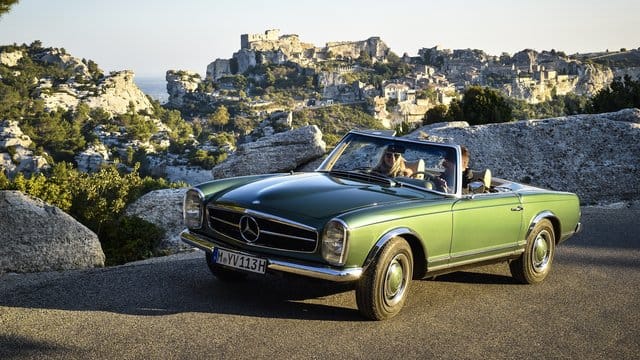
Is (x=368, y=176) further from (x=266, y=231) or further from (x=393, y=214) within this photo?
(x=266, y=231)

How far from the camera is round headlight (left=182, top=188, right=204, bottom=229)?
624 centimetres

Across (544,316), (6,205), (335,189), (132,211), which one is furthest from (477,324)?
(132,211)

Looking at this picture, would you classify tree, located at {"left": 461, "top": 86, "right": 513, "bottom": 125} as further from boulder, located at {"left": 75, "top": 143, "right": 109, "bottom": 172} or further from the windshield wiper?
boulder, located at {"left": 75, "top": 143, "right": 109, "bottom": 172}

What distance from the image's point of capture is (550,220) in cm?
761

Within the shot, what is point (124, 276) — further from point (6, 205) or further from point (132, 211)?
point (132, 211)

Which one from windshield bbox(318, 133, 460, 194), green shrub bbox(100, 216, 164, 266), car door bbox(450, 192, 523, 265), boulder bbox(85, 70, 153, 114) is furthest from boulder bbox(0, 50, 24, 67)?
car door bbox(450, 192, 523, 265)

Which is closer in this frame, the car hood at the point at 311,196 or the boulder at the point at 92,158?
the car hood at the point at 311,196

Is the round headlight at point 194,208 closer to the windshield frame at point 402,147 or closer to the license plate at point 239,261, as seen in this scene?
the license plate at point 239,261

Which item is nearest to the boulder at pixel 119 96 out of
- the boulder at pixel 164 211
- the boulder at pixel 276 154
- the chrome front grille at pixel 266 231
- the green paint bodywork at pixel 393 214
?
the boulder at pixel 276 154

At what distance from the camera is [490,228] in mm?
6613

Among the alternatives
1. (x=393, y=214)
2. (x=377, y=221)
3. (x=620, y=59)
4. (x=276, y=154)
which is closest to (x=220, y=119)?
(x=620, y=59)

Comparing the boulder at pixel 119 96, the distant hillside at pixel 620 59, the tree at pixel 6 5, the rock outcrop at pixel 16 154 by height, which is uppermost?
the distant hillside at pixel 620 59

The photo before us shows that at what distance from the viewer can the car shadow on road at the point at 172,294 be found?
5.80 metres

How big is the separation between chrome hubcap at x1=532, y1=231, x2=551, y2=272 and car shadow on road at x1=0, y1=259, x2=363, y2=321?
2062mm
